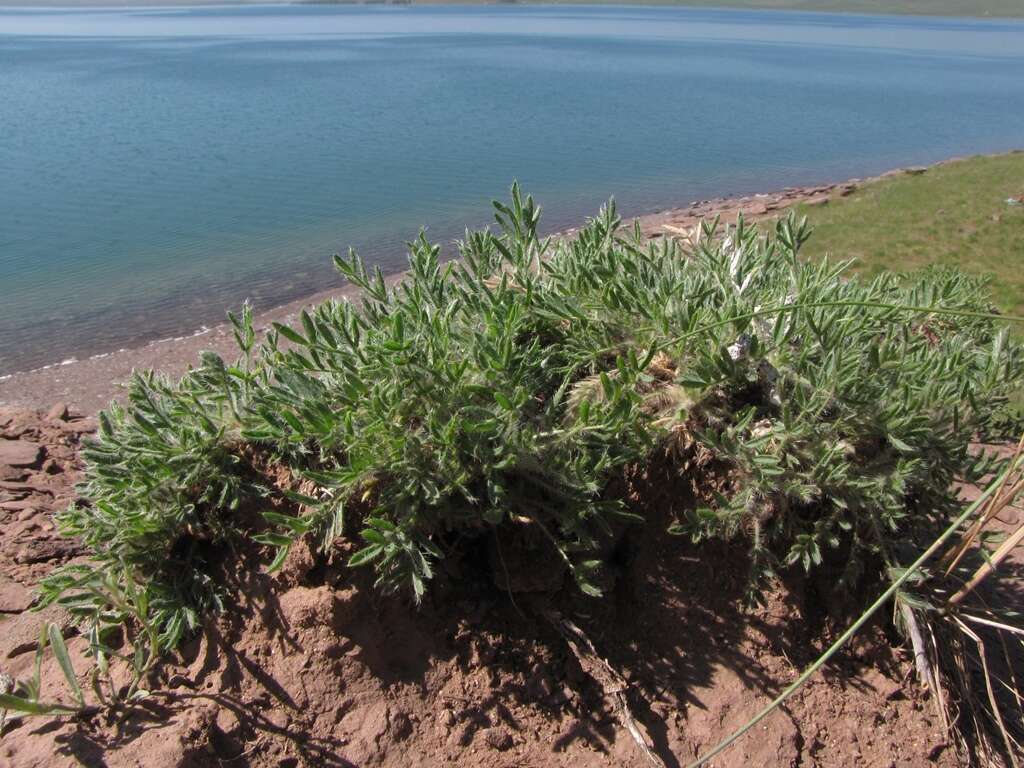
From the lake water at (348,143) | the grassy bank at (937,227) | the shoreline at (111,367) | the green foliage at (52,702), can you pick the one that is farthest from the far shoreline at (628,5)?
the green foliage at (52,702)

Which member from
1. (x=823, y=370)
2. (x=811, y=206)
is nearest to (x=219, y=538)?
(x=823, y=370)

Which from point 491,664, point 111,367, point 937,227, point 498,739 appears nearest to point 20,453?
point 491,664

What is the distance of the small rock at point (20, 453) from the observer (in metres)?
5.41

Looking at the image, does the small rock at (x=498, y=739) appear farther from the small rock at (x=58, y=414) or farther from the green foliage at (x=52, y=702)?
the small rock at (x=58, y=414)

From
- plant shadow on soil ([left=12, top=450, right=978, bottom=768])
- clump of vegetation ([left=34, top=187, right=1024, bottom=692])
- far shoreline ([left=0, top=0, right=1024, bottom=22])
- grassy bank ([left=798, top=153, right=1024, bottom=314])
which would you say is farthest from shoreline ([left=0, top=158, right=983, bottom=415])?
far shoreline ([left=0, top=0, right=1024, bottom=22])

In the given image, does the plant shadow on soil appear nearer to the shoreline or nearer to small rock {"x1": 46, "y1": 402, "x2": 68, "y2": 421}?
small rock {"x1": 46, "y1": 402, "x2": 68, "y2": 421}

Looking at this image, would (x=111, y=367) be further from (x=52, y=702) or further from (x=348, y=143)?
(x=348, y=143)

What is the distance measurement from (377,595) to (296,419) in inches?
31.8

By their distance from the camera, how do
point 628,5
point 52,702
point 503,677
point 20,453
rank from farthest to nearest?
1. point 628,5
2. point 20,453
3. point 503,677
4. point 52,702

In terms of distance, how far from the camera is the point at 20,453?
Result: 5.57 meters

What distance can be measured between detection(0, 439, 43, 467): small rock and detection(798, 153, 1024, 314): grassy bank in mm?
9946

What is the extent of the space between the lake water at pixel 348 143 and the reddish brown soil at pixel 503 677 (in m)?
9.82

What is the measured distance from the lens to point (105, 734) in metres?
2.85

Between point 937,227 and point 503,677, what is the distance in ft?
45.5
